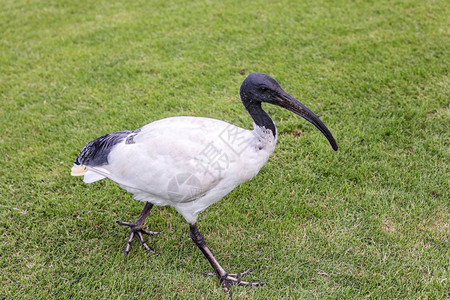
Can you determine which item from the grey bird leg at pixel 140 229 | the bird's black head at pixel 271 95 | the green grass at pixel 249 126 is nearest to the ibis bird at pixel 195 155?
the bird's black head at pixel 271 95

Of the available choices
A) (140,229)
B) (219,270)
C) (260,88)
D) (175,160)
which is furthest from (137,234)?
(260,88)

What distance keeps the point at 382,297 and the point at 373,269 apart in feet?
0.77

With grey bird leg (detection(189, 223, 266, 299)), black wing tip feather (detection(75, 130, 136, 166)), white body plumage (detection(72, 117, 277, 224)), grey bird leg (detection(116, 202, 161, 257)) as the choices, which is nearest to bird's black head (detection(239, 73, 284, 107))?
white body plumage (detection(72, 117, 277, 224))

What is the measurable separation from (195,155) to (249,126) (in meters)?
1.91

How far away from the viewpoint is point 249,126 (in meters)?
4.51

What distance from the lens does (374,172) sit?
12.6 feet

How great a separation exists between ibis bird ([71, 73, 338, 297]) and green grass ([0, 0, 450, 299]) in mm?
702

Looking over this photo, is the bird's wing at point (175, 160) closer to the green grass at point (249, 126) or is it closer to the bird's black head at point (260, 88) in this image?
the bird's black head at point (260, 88)

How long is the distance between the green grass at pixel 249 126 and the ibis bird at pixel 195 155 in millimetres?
702

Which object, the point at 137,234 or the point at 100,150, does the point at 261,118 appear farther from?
the point at 137,234

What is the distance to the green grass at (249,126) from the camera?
10.2 feet

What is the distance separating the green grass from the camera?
3105 mm

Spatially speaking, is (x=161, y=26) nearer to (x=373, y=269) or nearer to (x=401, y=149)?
(x=401, y=149)

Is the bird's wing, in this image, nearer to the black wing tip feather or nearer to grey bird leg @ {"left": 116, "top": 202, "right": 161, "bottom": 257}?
the black wing tip feather
